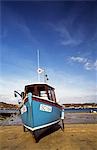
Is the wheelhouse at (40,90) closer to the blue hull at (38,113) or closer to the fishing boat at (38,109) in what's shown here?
the fishing boat at (38,109)

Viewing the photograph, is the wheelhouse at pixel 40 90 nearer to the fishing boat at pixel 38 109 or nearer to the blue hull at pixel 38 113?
the fishing boat at pixel 38 109

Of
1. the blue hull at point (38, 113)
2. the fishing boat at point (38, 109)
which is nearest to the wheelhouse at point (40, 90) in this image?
the fishing boat at point (38, 109)

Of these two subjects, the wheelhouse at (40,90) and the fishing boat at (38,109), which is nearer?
the fishing boat at (38,109)

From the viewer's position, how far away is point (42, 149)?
875 cm

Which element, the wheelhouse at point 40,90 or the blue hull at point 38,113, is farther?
the wheelhouse at point 40,90

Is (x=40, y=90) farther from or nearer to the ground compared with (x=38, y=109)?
farther from the ground

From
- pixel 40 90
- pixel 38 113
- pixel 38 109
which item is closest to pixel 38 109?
pixel 38 109

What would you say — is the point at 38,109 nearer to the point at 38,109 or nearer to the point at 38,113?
the point at 38,109

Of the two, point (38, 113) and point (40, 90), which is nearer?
point (38, 113)

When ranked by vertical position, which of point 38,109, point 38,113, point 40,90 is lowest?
point 38,113

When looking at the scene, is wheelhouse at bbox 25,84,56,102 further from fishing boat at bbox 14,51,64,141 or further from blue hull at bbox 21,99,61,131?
blue hull at bbox 21,99,61,131

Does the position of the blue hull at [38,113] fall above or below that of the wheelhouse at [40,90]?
below

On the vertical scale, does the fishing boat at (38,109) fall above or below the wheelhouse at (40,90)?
below

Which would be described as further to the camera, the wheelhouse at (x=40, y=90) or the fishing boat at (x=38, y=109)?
the wheelhouse at (x=40, y=90)
